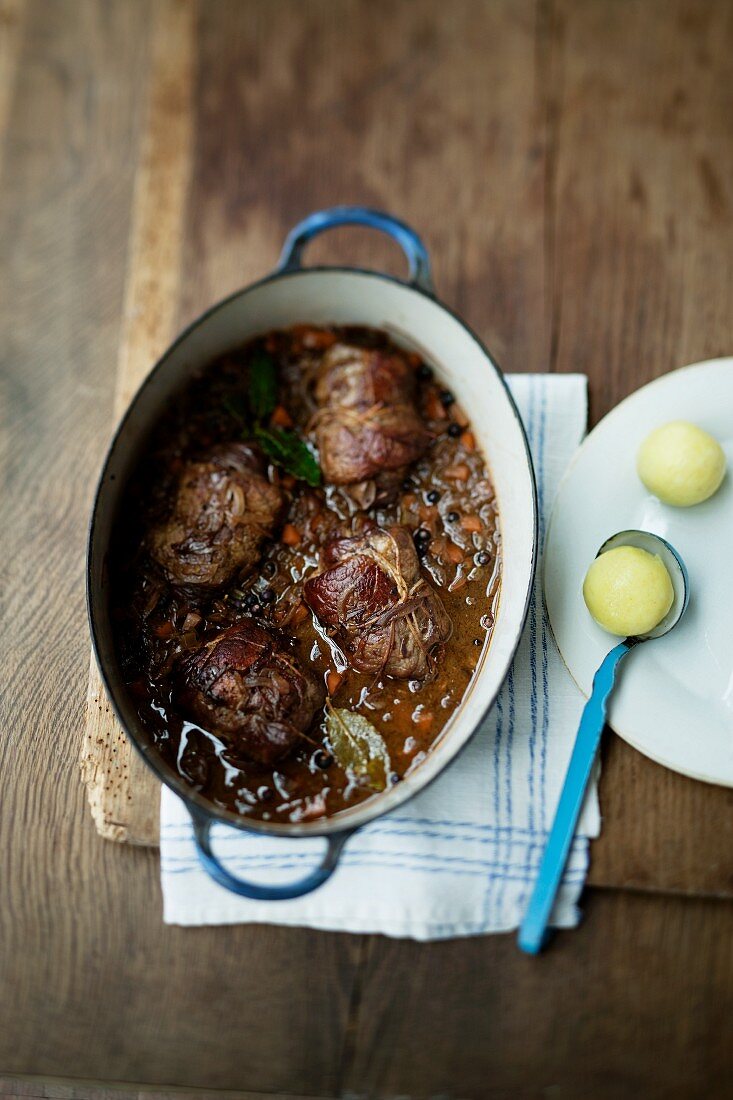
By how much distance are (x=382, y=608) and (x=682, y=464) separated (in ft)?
3.16

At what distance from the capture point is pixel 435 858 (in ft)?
7.91

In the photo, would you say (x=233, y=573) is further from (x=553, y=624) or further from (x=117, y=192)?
(x=117, y=192)

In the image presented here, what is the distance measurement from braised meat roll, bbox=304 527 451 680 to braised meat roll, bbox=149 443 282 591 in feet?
0.77

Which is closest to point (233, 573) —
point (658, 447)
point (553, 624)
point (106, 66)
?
point (553, 624)

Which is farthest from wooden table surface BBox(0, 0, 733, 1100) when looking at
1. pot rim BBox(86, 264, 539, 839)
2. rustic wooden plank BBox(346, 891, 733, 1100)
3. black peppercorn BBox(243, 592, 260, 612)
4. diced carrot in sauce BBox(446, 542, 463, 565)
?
diced carrot in sauce BBox(446, 542, 463, 565)

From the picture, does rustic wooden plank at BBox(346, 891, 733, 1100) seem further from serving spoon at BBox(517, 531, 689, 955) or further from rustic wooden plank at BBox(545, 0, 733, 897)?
rustic wooden plank at BBox(545, 0, 733, 897)

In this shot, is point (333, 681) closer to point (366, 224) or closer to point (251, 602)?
point (251, 602)

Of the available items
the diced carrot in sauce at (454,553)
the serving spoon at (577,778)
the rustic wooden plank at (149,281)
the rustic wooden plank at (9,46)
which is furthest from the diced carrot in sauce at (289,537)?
the rustic wooden plank at (9,46)

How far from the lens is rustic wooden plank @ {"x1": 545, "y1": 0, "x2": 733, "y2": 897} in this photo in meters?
2.94

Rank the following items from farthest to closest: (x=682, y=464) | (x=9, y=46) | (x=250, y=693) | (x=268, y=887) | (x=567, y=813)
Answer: (x=9, y=46), (x=682, y=464), (x=567, y=813), (x=250, y=693), (x=268, y=887)

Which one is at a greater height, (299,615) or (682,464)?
(682,464)

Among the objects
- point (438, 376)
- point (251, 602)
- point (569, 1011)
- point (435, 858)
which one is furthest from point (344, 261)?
point (569, 1011)

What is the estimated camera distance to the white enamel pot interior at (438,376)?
2.20 m

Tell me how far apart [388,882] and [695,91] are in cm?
295
